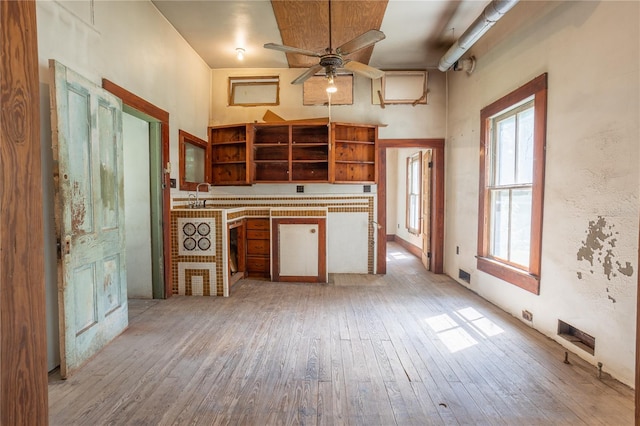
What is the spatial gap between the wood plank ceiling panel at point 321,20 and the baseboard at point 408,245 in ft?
14.0

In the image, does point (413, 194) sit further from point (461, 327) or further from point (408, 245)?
point (461, 327)

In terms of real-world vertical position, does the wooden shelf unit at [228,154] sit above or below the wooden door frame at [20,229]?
above

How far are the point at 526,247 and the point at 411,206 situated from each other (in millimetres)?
4624

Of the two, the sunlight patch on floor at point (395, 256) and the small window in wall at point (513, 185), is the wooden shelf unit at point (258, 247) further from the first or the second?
the small window in wall at point (513, 185)

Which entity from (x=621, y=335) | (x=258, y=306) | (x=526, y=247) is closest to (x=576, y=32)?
(x=526, y=247)

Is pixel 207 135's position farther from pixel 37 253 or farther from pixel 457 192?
pixel 37 253

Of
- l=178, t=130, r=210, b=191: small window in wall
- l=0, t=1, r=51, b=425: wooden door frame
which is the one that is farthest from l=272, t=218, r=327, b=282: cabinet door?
l=0, t=1, r=51, b=425: wooden door frame

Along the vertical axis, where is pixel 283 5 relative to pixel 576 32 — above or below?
above

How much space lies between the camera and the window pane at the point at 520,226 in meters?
3.10

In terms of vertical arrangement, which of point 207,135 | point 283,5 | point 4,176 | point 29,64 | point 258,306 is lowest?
point 258,306

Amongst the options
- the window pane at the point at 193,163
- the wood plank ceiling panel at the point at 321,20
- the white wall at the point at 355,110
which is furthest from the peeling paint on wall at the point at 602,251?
the window pane at the point at 193,163

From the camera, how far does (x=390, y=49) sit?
439 centimetres

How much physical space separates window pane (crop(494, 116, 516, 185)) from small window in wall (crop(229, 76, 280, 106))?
3.40 meters

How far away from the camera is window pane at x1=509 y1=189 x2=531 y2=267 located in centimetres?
310
